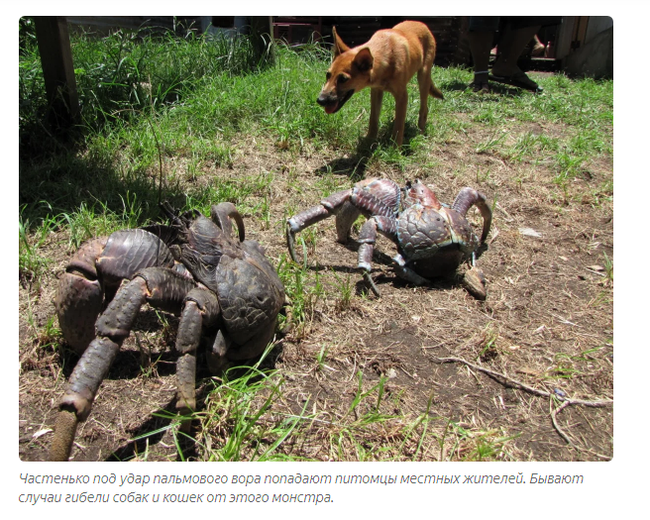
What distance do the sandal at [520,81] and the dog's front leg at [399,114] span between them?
437cm

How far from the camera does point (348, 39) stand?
1119 centimetres

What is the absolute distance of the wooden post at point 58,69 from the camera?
4.39 m

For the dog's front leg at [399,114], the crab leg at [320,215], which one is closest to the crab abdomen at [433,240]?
the crab leg at [320,215]

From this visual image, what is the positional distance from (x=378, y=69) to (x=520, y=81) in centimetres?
490

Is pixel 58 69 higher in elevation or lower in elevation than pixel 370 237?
higher

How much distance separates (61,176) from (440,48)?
9.49 metres

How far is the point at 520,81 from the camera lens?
8.35 m

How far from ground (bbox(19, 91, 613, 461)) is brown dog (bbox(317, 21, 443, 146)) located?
1638 millimetres

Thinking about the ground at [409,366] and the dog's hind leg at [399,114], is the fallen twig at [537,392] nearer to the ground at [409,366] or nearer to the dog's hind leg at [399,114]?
the ground at [409,366]

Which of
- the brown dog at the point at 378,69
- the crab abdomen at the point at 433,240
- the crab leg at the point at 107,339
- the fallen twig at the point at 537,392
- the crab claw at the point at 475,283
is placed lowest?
the fallen twig at the point at 537,392

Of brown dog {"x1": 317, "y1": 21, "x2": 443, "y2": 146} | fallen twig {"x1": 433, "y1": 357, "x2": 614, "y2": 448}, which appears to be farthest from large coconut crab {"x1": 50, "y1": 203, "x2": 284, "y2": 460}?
brown dog {"x1": 317, "y1": 21, "x2": 443, "y2": 146}

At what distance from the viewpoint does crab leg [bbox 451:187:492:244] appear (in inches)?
138

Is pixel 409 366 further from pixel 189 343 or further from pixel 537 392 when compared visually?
pixel 189 343

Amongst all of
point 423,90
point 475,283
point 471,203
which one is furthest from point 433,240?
point 423,90
